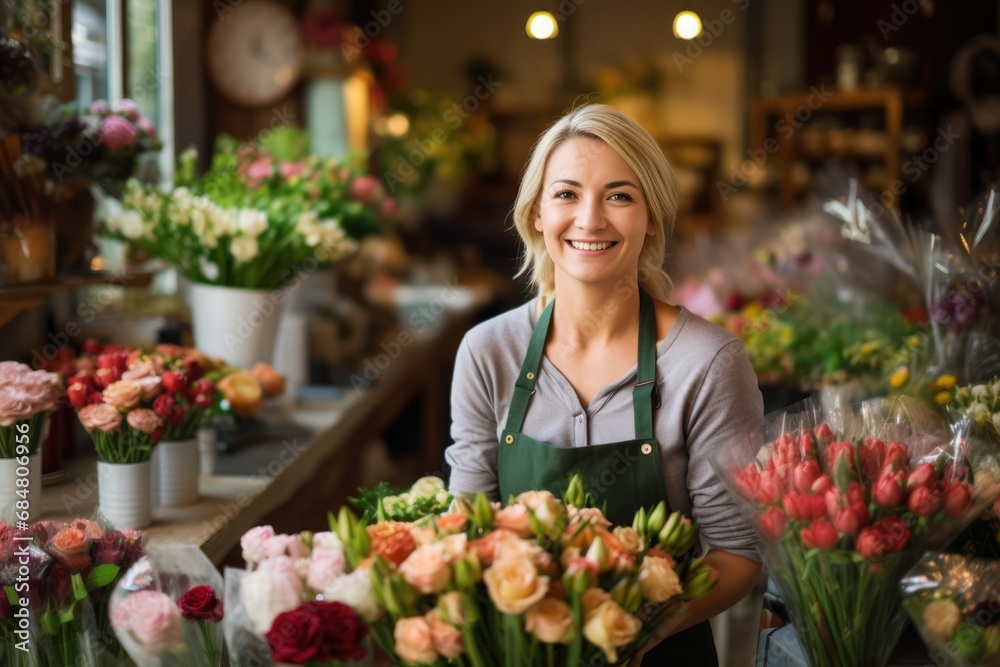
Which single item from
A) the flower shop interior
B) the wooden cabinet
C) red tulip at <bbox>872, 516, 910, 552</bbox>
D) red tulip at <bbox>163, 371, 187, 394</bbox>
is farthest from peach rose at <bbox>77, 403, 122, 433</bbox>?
the wooden cabinet

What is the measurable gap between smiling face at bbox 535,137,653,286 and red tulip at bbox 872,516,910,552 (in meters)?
0.59

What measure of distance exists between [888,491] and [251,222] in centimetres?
207

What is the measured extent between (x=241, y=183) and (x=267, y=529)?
2145 mm

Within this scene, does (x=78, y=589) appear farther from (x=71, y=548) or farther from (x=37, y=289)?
(x=37, y=289)

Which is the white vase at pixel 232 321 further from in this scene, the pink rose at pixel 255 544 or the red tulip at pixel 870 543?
the red tulip at pixel 870 543

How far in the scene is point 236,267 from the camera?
3.17 meters

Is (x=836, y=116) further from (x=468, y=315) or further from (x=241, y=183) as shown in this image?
(x=241, y=183)

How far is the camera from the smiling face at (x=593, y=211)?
5.84 feet

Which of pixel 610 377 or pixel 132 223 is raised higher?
pixel 132 223

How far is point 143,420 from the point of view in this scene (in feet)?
6.96

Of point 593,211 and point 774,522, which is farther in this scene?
point 593,211

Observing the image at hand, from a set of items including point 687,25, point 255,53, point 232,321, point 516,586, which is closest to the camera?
point 516,586

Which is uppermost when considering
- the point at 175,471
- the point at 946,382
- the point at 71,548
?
the point at 946,382

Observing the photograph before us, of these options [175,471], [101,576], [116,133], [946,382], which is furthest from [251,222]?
[946,382]
